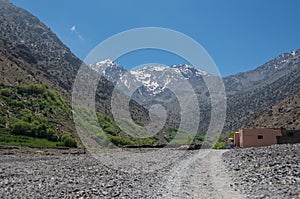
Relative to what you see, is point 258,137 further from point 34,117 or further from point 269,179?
point 34,117

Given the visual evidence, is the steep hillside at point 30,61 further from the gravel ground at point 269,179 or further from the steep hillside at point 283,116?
the gravel ground at point 269,179

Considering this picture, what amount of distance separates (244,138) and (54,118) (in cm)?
7759

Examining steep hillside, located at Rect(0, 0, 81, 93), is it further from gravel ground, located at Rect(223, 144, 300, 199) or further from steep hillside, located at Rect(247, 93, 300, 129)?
gravel ground, located at Rect(223, 144, 300, 199)

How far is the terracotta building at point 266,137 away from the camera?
147 ft

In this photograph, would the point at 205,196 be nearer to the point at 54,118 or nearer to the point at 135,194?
the point at 135,194

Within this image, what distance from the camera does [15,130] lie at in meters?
80.7

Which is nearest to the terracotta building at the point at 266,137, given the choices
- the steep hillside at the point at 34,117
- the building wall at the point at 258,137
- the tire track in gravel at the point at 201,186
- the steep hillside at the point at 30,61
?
the building wall at the point at 258,137

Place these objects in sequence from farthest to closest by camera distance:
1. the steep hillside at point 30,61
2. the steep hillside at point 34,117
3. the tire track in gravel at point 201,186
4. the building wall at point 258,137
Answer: the steep hillside at point 30,61, the steep hillside at point 34,117, the building wall at point 258,137, the tire track in gravel at point 201,186

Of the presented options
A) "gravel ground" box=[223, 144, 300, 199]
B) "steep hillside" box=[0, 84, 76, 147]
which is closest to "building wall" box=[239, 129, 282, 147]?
"gravel ground" box=[223, 144, 300, 199]

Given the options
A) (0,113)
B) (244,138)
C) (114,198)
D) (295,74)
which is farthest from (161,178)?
(295,74)

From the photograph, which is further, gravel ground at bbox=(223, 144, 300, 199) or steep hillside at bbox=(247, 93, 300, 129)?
steep hillside at bbox=(247, 93, 300, 129)

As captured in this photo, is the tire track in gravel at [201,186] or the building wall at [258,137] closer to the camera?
the tire track in gravel at [201,186]

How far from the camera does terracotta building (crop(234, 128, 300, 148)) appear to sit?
4494cm

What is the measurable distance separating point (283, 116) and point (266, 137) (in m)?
60.6
